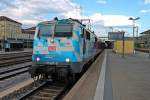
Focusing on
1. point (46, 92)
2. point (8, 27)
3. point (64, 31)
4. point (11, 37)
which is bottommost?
point (46, 92)

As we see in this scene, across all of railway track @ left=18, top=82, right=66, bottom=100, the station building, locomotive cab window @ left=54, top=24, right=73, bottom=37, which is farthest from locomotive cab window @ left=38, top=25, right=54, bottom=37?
the station building

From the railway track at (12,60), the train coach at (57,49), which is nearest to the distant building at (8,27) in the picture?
the railway track at (12,60)

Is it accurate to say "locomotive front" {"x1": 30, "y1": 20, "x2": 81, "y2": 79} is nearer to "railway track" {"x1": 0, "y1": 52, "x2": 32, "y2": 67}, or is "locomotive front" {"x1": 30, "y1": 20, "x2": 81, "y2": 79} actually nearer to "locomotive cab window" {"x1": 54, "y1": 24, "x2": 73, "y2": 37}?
"locomotive cab window" {"x1": 54, "y1": 24, "x2": 73, "y2": 37}

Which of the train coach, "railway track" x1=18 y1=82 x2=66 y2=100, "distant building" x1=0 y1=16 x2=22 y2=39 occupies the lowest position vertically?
"railway track" x1=18 y1=82 x2=66 y2=100

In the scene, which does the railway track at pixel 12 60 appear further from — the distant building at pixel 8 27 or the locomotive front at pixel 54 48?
the distant building at pixel 8 27

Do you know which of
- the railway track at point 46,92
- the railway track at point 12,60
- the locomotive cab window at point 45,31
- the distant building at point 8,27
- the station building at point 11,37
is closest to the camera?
the railway track at point 46,92

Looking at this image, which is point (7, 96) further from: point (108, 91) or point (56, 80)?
point (56, 80)

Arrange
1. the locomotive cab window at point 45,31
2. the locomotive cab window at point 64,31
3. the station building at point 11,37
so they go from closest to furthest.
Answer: the locomotive cab window at point 64,31 → the locomotive cab window at point 45,31 → the station building at point 11,37

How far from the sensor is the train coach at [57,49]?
12.9 meters

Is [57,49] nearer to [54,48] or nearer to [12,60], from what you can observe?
[54,48]

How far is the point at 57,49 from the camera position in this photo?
13.2 m

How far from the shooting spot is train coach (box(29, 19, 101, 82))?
12914 millimetres

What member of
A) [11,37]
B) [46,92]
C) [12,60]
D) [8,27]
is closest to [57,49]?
[46,92]

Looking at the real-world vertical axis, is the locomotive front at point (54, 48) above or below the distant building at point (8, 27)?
below
